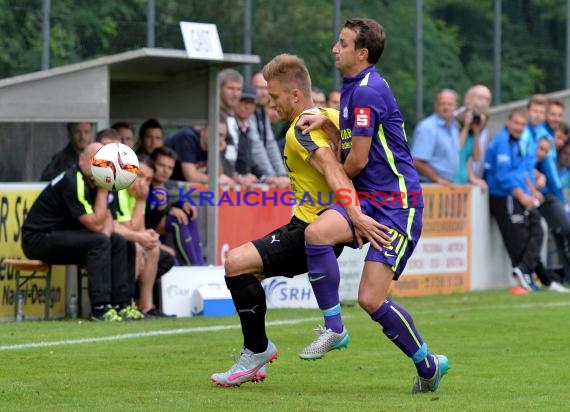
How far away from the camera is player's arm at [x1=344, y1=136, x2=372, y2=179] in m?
8.31

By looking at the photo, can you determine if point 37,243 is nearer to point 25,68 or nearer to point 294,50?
point 25,68

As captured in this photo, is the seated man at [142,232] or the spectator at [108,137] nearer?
the spectator at [108,137]

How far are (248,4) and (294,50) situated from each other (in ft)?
3.33

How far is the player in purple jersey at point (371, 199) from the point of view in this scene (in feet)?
27.4

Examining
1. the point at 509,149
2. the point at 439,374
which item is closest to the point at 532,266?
the point at 509,149

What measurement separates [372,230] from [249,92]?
27.0ft

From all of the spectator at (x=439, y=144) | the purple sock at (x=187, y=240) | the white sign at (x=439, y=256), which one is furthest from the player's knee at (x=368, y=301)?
the spectator at (x=439, y=144)

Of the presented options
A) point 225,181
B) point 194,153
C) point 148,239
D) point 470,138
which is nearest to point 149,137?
point 194,153

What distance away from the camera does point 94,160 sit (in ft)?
38.8

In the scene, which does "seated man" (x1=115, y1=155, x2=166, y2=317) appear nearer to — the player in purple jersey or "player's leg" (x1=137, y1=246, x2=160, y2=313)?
"player's leg" (x1=137, y1=246, x2=160, y2=313)

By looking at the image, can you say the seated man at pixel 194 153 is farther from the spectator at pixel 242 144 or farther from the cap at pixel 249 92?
the cap at pixel 249 92

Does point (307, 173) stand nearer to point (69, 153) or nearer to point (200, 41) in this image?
point (69, 153)

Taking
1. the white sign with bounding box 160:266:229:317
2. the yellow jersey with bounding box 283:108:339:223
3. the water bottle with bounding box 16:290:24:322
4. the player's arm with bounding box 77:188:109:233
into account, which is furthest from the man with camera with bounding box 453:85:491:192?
the yellow jersey with bounding box 283:108:339:223

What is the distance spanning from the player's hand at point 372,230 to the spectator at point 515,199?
10182mm
